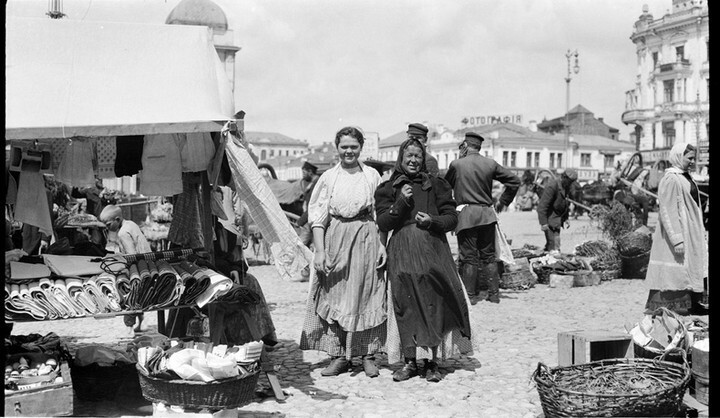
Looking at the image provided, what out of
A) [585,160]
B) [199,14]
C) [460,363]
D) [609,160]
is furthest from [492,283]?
[609,160]

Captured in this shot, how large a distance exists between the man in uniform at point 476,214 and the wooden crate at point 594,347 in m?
4.37

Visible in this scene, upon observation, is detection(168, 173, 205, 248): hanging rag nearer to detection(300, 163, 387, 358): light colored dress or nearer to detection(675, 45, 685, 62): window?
detection(300, 163, 387, 358): light colored dress

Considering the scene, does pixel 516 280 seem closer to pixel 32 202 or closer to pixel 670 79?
pixel 32 202

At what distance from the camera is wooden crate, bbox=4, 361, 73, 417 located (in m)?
4.44

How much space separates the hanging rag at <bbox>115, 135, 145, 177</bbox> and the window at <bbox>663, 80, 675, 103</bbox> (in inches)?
2624

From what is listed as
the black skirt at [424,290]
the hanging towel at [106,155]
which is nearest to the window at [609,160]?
→ the black skirt at [424,290]

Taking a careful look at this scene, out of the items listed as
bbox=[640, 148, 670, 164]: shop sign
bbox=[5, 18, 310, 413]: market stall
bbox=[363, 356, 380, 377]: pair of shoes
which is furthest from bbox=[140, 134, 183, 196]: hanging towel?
bbox=[640, 148, 670, 164]: shop sign

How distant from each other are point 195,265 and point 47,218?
1.19 meters

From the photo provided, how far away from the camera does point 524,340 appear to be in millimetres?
7375

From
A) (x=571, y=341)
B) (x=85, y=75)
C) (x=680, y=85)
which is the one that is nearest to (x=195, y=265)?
(x=85, y=75)

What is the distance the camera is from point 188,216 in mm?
6207

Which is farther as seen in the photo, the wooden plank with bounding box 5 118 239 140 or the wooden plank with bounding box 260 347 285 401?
the wooden plank with bounding box 260 347 285 401

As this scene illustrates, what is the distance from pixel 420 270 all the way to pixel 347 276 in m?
0.58

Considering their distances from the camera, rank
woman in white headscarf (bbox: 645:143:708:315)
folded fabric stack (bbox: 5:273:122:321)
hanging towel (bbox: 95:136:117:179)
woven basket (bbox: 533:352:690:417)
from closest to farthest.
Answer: woven basket (bbox: 533:352:690:417) → folded fabric stack (bbox: 5:273:122:321) → hanging towel (bbox: 95:136:117:179) → woman in white headscarf (bbox: 645:143:708:315)
